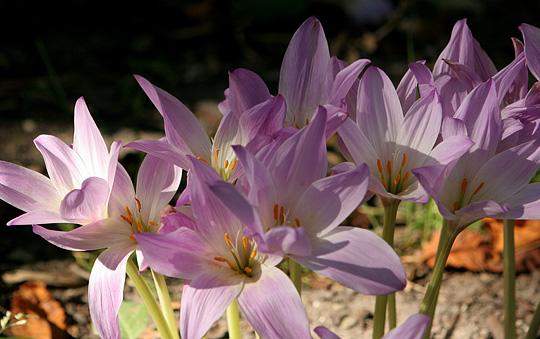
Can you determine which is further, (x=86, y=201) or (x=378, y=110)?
(x=378, y=110)

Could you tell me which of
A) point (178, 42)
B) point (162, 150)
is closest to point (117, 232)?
point (162, 150)

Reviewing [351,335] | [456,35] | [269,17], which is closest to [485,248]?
[351,335]

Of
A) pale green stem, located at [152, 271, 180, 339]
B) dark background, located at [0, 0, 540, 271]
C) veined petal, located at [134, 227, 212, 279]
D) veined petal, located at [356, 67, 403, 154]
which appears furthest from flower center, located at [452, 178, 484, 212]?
dark background, located at [0, 0, 540, 271]

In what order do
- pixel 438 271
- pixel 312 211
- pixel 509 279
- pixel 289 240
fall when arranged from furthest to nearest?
pixel 509 279 → pixel 438 271 → pixel 312 211 → pixel 289 240

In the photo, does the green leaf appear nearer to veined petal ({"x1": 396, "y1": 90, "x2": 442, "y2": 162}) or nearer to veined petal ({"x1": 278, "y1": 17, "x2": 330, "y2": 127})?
veined petal ({"x1": 278, "y1": 17, "x2": 330, "y2": 127})

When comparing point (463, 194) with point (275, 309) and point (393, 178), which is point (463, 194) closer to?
point (393, 178)

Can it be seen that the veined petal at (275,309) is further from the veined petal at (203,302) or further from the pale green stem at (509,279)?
the pale green stem at (509,279)

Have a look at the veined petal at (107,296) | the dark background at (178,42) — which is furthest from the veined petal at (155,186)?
the dark background at (178,42)

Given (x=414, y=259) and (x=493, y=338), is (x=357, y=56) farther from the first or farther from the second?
(x=493, y=338)
